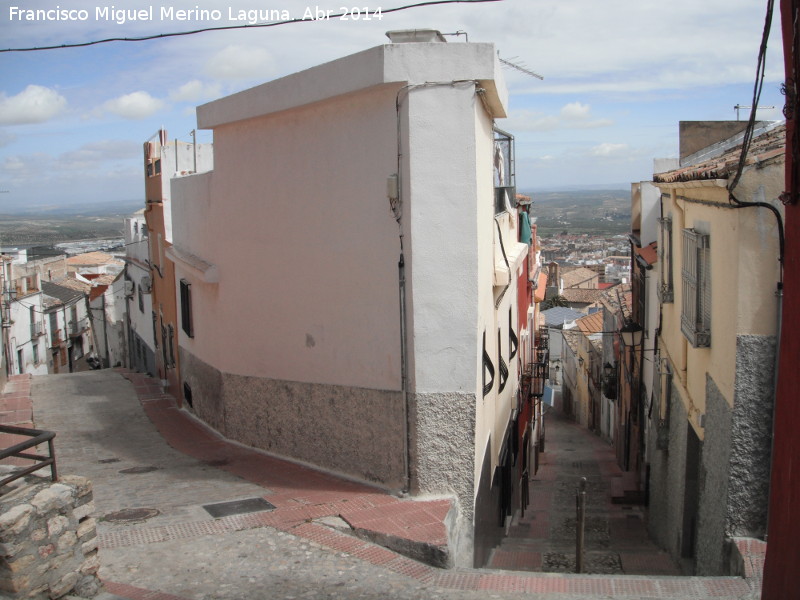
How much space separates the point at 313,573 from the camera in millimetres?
5918

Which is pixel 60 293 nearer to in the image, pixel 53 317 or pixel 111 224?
pixel 53 317

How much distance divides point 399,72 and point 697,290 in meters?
4.01

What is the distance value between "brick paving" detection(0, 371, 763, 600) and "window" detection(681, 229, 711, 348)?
2511 mm

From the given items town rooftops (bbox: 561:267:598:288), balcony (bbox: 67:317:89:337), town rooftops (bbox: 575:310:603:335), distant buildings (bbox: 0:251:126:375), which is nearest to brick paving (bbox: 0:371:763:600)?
distant buildings (bbox: 0:251:126:375)

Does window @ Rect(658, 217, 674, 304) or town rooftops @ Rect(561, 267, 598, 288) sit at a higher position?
window @ Rect(658, 217, 674, 304)

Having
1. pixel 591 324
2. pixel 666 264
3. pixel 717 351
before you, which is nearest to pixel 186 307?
pixel 666 264

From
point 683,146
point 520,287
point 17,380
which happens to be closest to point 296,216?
point 520,287

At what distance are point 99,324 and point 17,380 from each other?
19650 millimetres

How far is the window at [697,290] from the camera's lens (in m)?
8.09

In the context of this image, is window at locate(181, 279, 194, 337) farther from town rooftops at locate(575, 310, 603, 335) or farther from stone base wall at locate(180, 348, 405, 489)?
town rooftops at locate(575, 310, 603, 335)

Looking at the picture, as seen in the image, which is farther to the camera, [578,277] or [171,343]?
[578,277]

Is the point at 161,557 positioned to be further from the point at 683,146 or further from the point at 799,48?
the point at 683,146

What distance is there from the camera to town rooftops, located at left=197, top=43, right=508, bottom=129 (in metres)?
6.87

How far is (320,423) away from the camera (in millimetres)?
8398
